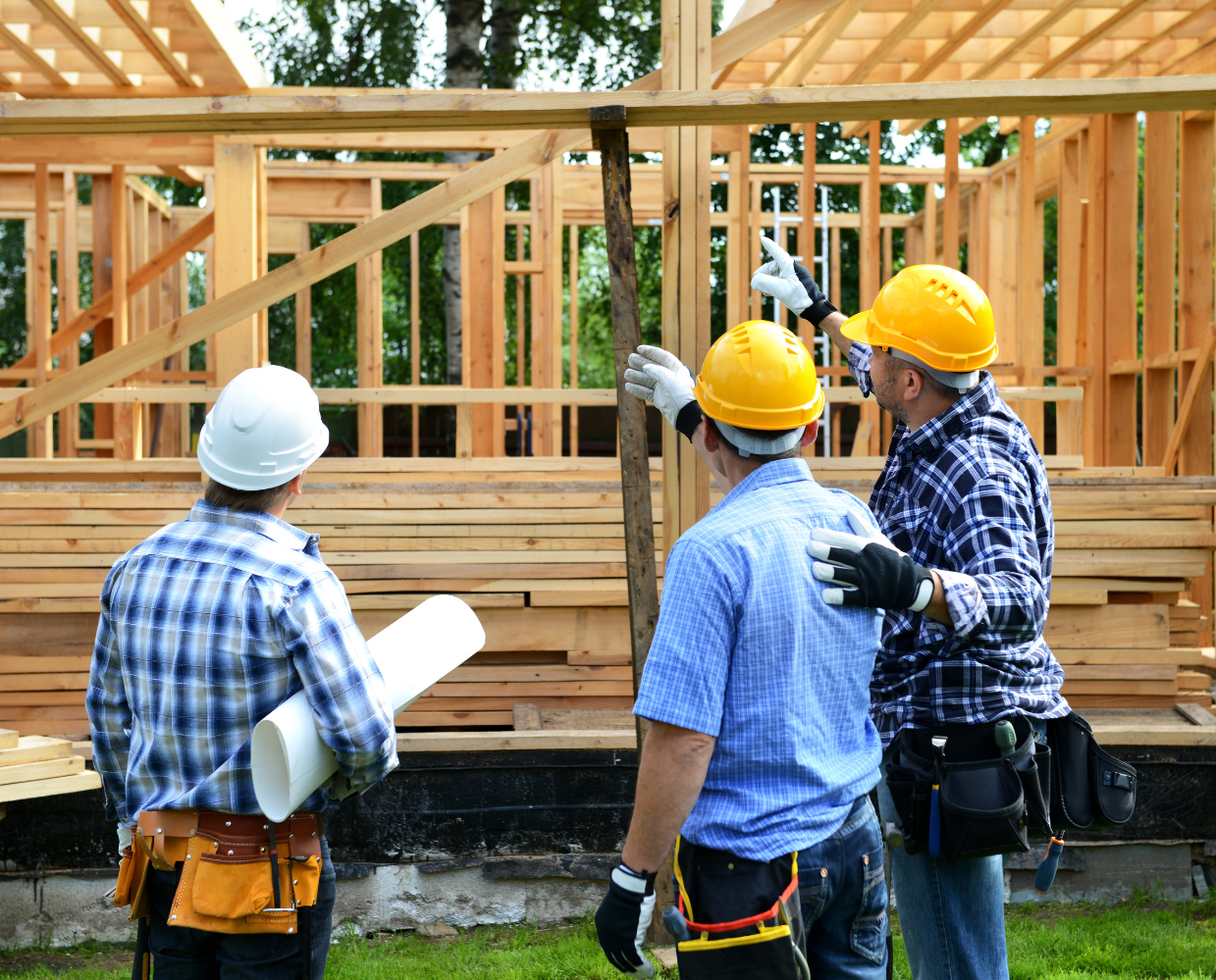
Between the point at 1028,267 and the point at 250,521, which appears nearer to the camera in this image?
the point at 250,521

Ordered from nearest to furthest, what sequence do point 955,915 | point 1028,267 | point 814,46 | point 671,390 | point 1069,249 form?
point 955,915 < point 671,390 < point 814,46 < point 1028,267 < point 1069,249

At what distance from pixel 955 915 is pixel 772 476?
4.10 feet

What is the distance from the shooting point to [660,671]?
2.18m

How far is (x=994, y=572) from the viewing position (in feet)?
8.59

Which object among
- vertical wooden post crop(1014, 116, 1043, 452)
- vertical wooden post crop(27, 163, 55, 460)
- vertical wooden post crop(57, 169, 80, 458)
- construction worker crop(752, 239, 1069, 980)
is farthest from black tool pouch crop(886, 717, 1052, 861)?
vertical wooden post crop(57, 169, 80, 458)

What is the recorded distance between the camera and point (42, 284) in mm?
10422

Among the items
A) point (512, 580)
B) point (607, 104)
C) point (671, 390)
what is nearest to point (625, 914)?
point (671, 390)

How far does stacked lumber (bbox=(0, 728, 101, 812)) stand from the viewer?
459 centimetres

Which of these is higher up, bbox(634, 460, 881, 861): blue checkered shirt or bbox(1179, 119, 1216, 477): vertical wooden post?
bbox(1179, 119, 1216, 477): vertical wooden post

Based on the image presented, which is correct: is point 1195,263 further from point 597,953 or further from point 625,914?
point 625,914

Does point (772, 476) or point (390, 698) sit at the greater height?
point (772, 476)

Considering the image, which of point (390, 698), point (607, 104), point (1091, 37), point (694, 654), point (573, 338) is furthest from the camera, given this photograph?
point (573, 338)

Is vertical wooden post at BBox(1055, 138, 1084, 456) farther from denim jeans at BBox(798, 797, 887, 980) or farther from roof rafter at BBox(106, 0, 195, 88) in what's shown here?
denim jeans at BBox(798, 797, 887, 980)

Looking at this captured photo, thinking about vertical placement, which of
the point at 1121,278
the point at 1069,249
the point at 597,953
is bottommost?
the point at 597,953
